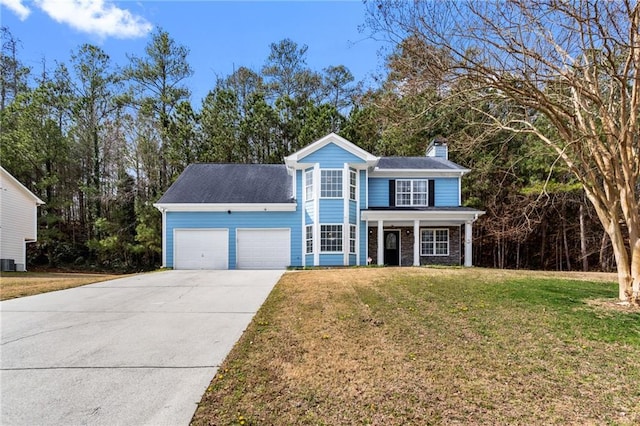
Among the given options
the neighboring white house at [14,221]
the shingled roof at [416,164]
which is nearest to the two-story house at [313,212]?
the shingled roof at [416,164]

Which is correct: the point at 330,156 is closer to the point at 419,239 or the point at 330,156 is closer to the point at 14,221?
the point at 419,239

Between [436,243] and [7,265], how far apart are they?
2095cm

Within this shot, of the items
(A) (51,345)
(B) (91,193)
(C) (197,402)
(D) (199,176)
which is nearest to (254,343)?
(C) (197,402)

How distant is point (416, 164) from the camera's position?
19.4 m

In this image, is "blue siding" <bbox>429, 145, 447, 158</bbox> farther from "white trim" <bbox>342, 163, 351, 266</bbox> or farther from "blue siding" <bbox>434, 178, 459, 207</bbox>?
"white trim" <bbox>342, 163, 351, 266</bbox>

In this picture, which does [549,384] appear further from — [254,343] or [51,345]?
[51,345]

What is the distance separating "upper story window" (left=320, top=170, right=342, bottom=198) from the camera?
16.8 m

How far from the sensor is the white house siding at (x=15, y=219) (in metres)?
18.3

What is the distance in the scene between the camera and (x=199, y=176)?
19.5m

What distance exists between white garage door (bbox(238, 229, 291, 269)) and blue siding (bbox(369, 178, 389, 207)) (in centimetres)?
450

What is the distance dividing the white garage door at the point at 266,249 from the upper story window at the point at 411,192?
5.81 meters

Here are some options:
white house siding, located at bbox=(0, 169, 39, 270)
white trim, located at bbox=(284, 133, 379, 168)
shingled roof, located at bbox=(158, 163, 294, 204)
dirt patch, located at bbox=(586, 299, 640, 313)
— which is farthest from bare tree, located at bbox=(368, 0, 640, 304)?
white house siding, located at bbox=(0, 169, 39, 270)

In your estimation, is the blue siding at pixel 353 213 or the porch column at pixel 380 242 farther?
the porch column at pixel 380 242

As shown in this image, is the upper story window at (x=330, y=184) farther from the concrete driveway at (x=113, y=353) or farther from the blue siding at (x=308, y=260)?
the concrete driveway at (x=113, y=353)
